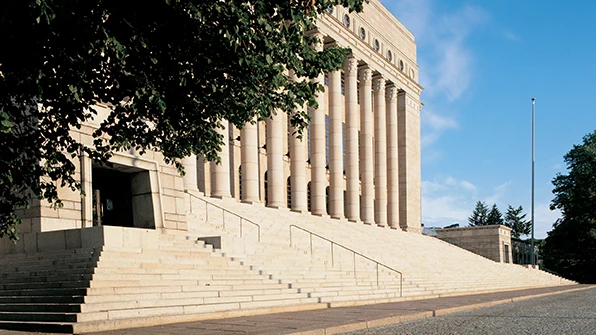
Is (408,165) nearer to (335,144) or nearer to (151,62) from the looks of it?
(335,144)

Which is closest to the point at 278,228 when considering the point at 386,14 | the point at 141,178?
the point at 141,178

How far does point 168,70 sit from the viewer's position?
12.3 meters

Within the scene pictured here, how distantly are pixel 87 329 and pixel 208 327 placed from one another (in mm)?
2396

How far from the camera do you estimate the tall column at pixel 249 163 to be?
3766cm

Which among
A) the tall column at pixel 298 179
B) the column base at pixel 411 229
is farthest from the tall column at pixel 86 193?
the column base at pixel 411 229

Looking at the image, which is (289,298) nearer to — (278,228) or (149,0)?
(149,0)

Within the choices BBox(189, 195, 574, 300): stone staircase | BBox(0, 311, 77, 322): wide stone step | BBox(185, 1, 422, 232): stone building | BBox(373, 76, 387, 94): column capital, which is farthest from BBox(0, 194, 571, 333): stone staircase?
BBox(373, 76, 387, 94): column capital

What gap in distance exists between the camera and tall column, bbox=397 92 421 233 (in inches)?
2297

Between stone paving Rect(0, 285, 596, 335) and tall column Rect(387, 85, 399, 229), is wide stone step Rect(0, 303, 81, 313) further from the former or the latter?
tall column Rect(387, 85, 399, 229)

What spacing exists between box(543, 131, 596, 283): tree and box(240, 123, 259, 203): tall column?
35735mm

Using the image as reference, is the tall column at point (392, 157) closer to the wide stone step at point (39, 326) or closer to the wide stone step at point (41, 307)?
the wide stone step at point (41, 307)

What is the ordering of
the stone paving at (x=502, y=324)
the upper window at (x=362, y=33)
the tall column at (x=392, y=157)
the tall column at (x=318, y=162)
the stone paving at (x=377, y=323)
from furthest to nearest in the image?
1. the tall column at (x=392, y=157)
2. the upper window at (x=362, y=33)
3. the tall column at (x=318, y=162)
4. the stone paving at (x=502, y=324)
5. the stone paving at (x=377, y=323)

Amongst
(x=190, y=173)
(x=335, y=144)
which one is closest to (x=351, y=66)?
(x=335, y=144)

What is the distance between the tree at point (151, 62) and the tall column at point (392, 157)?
42.9m
